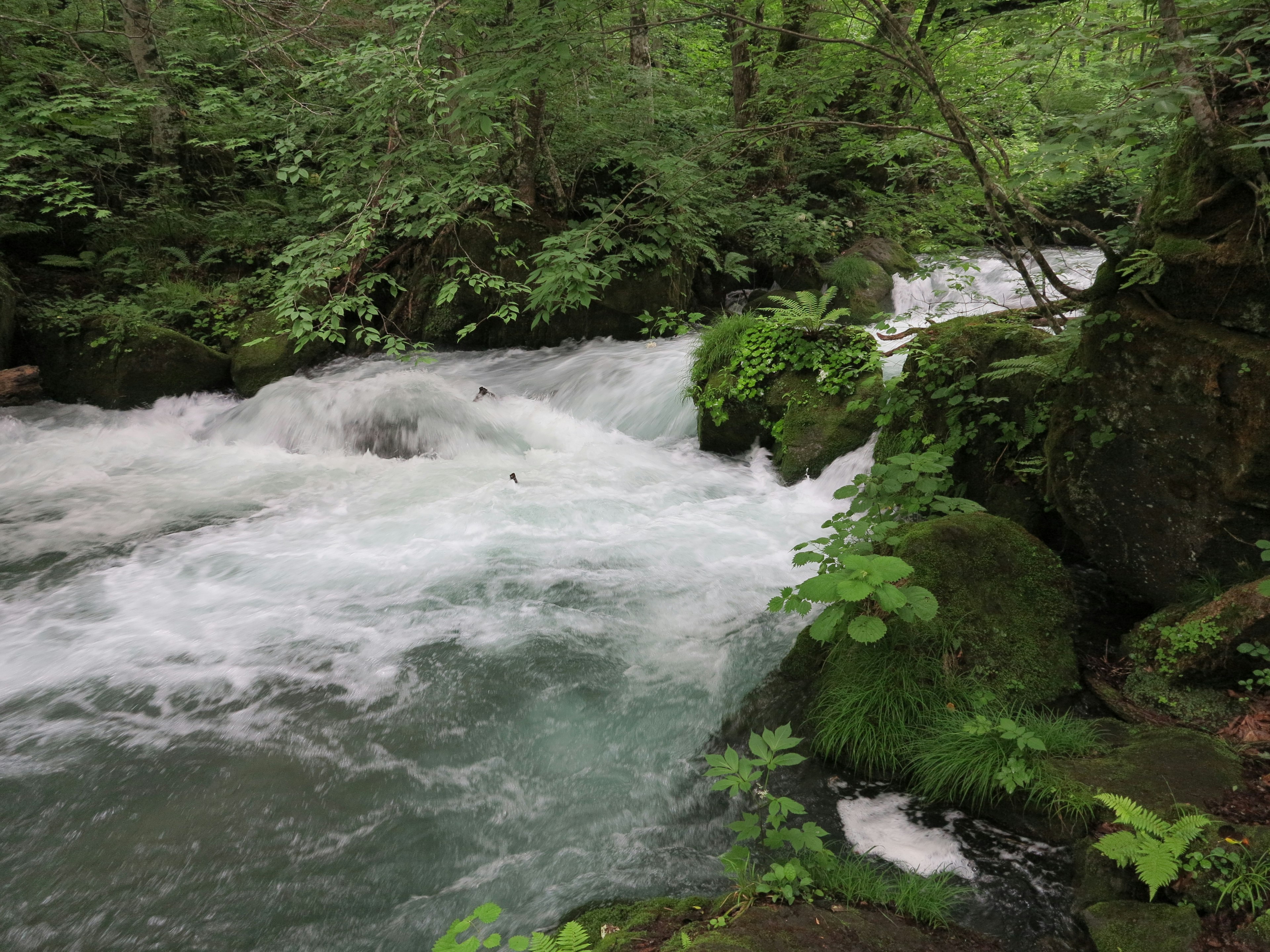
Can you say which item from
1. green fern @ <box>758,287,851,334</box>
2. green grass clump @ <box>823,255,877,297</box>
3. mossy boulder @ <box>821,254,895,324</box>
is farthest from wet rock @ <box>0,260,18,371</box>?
green grass clump @ <box>823,255,877,297</box>

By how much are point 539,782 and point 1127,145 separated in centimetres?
404

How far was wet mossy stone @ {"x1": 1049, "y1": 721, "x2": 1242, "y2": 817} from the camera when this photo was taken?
2.67m

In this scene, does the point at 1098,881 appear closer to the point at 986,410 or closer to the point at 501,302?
the point at 986,410

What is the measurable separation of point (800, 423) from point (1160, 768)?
15.2ft

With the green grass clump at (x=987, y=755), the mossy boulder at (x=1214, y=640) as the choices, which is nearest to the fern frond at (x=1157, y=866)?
the green grass clump at (x=987, y=755)

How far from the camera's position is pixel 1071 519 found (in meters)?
4.20

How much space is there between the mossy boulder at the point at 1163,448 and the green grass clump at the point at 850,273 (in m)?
7.85

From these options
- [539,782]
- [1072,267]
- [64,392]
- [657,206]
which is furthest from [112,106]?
[1072,267]

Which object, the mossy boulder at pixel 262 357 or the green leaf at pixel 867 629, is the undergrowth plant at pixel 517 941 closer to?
the green leaf at pixel 867 629

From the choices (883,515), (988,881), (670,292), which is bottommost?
(988,881)

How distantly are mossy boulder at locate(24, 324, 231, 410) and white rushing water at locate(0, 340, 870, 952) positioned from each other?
1015 mm

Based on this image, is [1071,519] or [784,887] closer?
[784,887]

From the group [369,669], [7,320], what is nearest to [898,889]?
[369,669]

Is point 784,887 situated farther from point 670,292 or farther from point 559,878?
point 670,292
